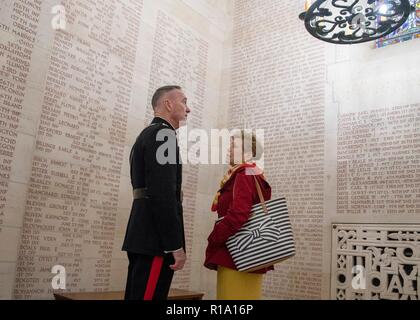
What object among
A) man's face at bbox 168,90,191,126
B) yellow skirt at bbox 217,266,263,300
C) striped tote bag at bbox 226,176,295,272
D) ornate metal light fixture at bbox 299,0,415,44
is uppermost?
ornate metal light fixture at bbox 299,0,415,44

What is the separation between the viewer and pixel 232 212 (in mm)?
2555

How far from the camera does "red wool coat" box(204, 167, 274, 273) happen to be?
254 centimetres

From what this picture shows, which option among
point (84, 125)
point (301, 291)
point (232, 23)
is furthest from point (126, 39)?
point (301, 291)

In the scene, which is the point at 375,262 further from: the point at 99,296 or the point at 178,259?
the point at 99,296

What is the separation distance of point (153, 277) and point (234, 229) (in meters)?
0.60

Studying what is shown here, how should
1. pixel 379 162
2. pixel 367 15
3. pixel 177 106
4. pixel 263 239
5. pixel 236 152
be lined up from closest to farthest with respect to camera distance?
pixel 263 239 < pixel 177 106 < pixel 236 152 < pixel 367 15 < pixel 379 162

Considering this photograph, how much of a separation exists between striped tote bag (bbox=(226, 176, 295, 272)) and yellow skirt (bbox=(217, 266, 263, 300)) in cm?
10

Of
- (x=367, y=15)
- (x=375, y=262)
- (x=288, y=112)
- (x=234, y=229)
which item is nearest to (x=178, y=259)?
(x=234, y=229)

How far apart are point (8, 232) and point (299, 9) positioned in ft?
13.2

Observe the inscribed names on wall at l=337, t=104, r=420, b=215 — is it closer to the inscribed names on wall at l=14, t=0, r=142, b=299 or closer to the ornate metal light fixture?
the ornate metal light fixture

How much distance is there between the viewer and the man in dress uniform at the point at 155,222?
2.25 m

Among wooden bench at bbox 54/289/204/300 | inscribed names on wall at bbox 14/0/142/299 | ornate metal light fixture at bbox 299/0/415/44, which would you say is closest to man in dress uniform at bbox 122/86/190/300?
wooden bench at bbox 54/289/204/300

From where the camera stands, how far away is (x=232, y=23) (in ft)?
18.2

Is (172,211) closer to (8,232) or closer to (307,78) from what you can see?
(8,232)
